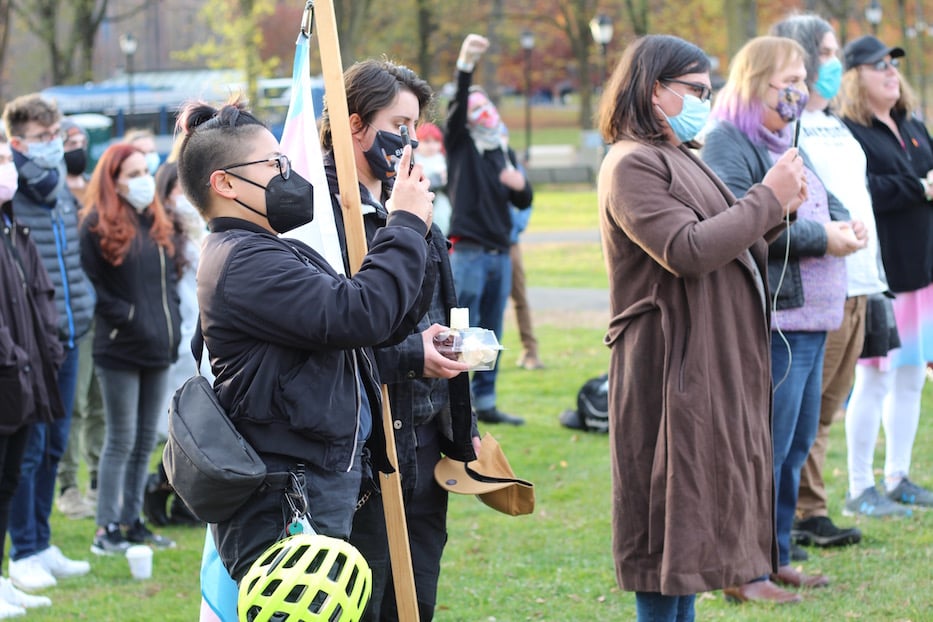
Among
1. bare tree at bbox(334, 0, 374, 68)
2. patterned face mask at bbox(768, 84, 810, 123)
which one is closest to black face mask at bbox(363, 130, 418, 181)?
patterned face mask at bbox(768, 84, 810, 123)

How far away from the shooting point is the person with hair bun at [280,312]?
3.06m

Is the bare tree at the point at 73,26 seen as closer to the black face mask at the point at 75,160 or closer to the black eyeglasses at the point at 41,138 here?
the black face mask at the point at 75,160

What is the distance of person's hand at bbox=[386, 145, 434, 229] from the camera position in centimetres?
331

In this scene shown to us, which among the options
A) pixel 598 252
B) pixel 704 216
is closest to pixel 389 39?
pixel 598 252

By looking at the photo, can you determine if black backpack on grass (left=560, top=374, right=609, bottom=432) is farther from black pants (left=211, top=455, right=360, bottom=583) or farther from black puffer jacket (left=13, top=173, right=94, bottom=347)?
black pants (left=211, top=455, right=360, bottom=583)

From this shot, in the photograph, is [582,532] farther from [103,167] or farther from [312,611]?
[312,611]

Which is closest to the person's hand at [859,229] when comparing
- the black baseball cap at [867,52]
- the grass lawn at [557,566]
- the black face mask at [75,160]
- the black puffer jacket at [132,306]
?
the grass lawn at [557,566]

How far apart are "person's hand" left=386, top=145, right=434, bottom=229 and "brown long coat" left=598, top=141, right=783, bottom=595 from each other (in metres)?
0.94

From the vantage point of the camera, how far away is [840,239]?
5059 millimetres

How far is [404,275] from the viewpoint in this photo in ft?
10.4

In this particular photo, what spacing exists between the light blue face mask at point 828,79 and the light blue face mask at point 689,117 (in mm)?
1806

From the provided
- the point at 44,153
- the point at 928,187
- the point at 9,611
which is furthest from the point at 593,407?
the point at 9,611

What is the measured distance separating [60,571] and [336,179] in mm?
3406

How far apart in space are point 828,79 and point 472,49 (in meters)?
3.00
